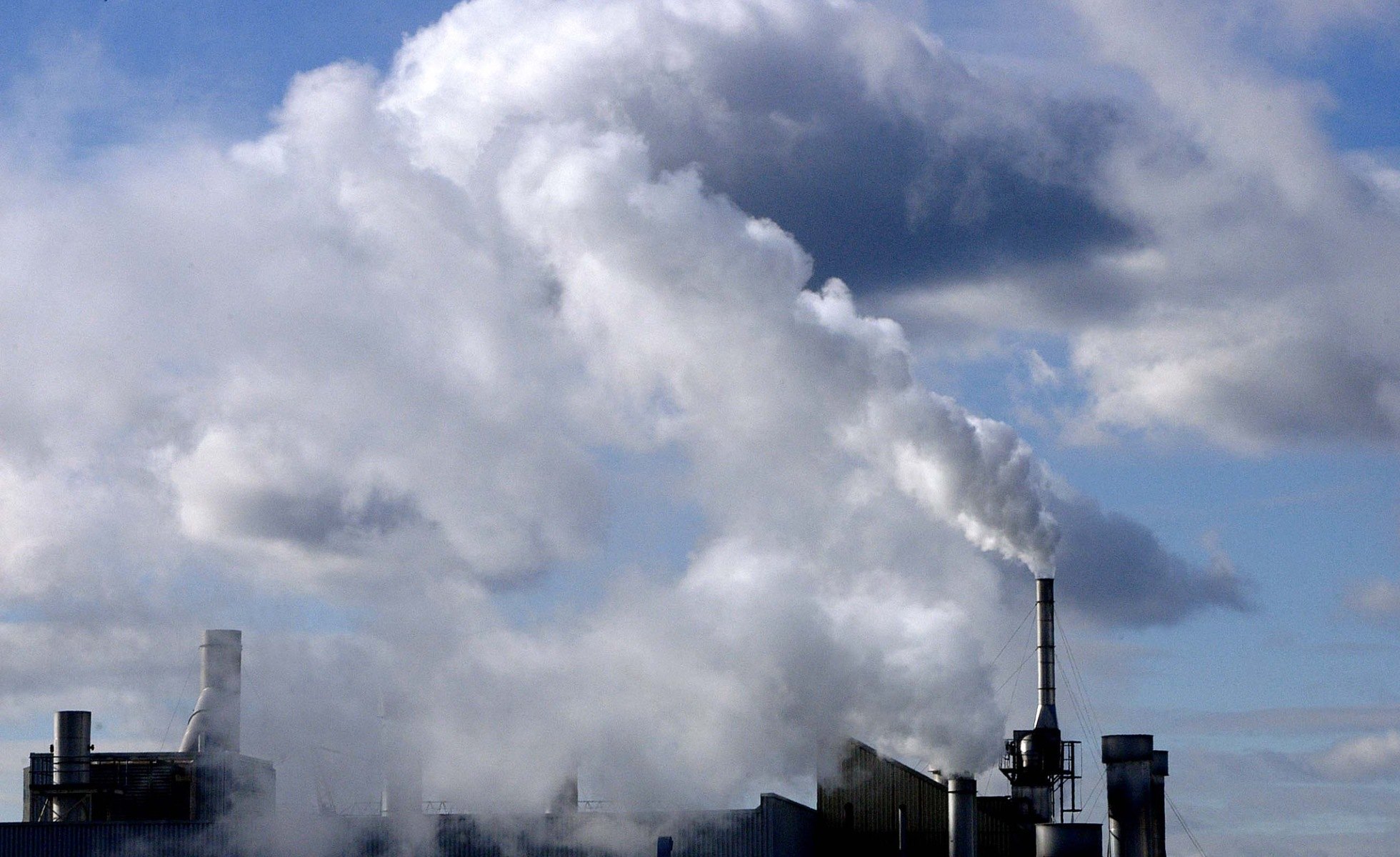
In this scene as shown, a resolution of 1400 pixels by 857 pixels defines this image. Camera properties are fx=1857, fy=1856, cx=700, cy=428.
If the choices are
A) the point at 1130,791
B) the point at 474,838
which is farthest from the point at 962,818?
the point at 474,838

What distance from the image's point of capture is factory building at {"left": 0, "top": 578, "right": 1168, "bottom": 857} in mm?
64625

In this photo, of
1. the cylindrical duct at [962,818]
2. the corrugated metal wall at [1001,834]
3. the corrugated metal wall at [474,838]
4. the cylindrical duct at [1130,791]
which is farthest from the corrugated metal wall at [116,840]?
the cylindrical duct at [1130,791]

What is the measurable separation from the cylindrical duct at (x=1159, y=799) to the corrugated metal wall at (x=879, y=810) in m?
8.81

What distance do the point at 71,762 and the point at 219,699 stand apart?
6429 mm

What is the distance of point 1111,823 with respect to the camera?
70062 millimetres

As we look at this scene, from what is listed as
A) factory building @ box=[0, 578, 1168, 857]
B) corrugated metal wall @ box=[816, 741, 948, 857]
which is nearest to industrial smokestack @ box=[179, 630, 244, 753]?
factory building @ box=[0, 578, 1168, 857]

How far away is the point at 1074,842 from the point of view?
220 feet

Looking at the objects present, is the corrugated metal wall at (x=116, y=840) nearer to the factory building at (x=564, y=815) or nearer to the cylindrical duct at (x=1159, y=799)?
the factory building at (x=564, y=815)

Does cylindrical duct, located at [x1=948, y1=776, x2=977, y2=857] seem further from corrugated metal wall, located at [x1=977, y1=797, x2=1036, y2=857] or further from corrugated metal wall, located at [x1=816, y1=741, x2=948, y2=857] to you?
corrugated metal wall, located at [x1=977, y1=797, x2=1036, y2=857]

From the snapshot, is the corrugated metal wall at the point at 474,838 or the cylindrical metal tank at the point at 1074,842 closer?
the corrugated metal wall at the point at 474,838

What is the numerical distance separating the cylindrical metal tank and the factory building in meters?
0.05

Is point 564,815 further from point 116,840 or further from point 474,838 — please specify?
point 116,840

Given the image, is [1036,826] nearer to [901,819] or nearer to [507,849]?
[901,819]

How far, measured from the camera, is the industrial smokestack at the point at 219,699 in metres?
77.1
